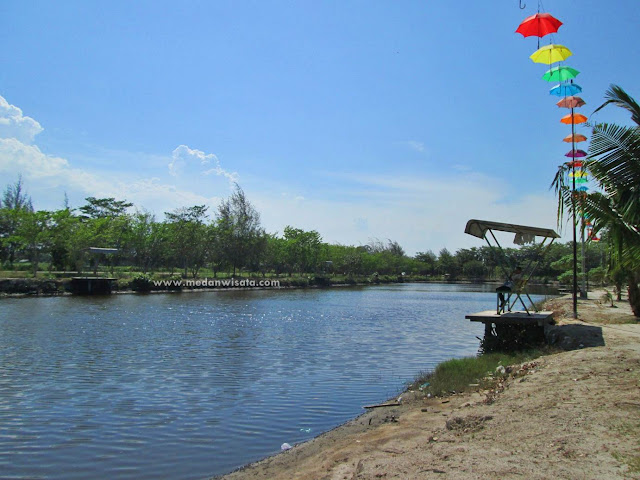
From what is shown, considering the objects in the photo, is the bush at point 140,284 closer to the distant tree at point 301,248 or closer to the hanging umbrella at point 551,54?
the distant tree at point 301,248

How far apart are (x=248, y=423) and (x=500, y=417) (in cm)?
430

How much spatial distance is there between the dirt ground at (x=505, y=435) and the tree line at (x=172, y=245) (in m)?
23.6

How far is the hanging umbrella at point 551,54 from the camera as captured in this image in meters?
13.2

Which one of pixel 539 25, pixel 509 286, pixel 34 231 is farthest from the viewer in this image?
pixel 34 231

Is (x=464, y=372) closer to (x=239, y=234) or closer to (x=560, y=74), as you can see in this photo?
(x=560, y=74)

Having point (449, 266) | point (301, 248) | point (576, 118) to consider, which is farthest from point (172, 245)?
point (449, 266)

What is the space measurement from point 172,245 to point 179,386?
47.8 metres

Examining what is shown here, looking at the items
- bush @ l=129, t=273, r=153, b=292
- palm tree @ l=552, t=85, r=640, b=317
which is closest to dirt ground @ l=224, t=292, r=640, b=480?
palm tree @ l=552, t=85, r=640, b=317

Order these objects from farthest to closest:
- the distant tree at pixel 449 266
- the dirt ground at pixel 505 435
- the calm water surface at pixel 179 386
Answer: the distant tree at pixel 449 266
the calm water surface at pixel 179 386
the dirt ground at pixel 505 435

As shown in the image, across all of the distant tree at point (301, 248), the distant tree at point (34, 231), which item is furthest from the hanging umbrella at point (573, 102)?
the distant tree at point (301, 248)

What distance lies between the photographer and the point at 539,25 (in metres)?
10.9

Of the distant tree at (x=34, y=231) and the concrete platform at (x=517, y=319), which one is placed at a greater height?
the distant tree at (x=34, y=231)

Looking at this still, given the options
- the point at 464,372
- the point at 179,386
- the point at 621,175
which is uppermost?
the point at 621,175

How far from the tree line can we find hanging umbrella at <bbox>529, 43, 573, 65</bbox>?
1909 cm
